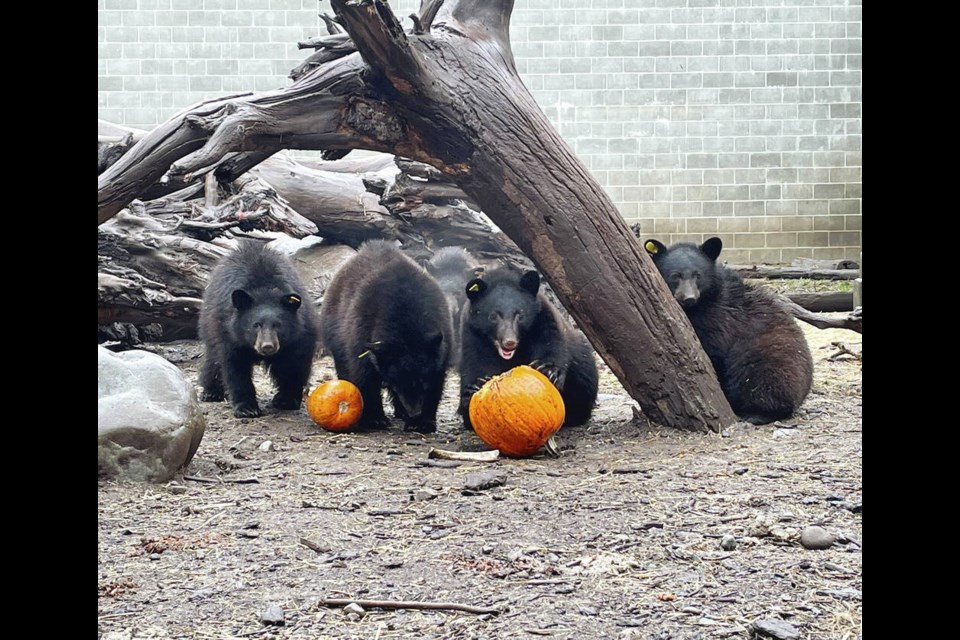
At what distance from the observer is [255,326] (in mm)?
7781

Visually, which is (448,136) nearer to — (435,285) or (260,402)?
(435,285)

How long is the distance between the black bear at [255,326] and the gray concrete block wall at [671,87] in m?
9.72

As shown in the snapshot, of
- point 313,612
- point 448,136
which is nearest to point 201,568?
point 313,612

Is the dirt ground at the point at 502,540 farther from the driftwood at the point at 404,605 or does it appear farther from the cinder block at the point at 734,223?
the cinder block at the point at 734,223

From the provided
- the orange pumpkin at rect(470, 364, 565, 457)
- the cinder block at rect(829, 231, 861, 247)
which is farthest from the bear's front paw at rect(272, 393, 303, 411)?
the cinder block at rect(829, 231, 861, 247)

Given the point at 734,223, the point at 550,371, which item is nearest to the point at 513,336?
the point at 550,371

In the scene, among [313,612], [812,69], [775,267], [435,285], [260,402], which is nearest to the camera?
[313,612]

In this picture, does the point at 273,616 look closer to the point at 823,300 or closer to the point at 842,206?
the point at 823,300

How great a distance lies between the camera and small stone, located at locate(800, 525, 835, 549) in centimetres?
421

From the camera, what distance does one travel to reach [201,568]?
4.09 metres

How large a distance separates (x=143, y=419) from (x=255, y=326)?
8.21 feet

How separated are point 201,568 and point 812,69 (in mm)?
16281

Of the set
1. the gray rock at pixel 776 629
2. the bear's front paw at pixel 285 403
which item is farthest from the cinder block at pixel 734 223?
the gray rock at pixel 776 629

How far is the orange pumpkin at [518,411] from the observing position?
604cm
